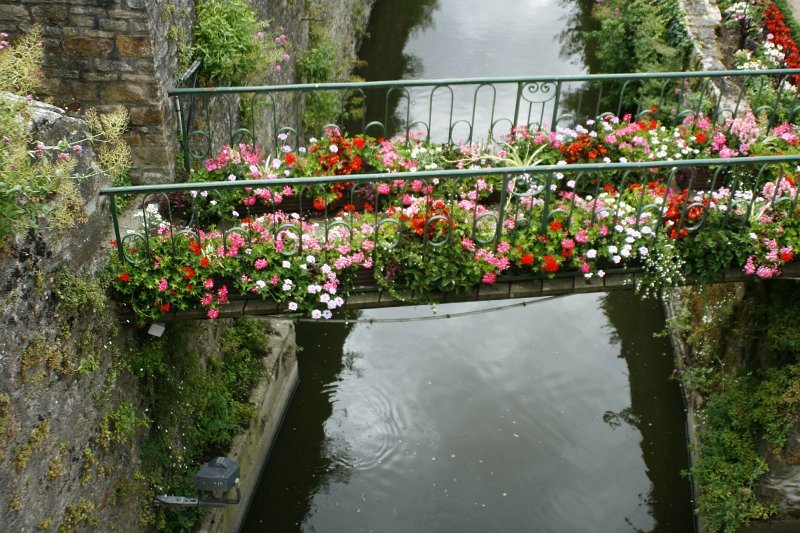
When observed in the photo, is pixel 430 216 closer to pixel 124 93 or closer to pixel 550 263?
pixel 550 263

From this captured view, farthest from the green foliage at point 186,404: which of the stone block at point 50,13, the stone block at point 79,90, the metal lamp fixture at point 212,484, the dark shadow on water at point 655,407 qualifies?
the dark shadow on water at point 655,407

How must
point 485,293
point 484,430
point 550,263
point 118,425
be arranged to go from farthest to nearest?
point 484,430
point 485,293
point 550,263
point 118,425

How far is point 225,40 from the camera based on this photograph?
655cm

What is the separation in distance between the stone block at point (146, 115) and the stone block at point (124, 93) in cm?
6

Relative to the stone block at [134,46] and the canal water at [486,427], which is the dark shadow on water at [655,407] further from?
the stone block at [134,46]

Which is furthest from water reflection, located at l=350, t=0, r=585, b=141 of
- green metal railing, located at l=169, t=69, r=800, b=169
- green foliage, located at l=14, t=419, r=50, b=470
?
green foliage, located at l=14, t=419, r=50, b=470

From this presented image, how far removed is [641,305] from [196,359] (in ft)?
17.2

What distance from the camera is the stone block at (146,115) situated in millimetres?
5941

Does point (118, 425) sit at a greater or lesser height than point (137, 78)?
lesser

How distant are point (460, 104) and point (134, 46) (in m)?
7.49

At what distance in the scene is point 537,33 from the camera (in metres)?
15.1

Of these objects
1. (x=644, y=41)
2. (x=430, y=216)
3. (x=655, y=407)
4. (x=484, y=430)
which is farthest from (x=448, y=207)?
(x=644, y=41)

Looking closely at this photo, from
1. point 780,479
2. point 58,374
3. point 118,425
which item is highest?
point 58,374

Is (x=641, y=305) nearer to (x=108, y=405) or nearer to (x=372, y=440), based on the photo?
(x=372, y=440)
